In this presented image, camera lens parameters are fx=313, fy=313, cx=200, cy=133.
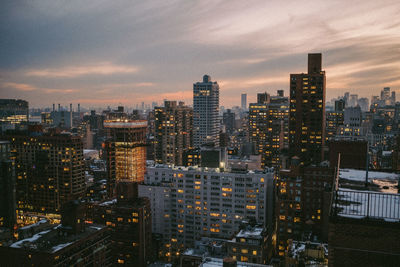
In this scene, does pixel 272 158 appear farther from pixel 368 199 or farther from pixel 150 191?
pixel 368 199

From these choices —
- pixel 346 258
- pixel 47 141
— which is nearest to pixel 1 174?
pixel 47 141

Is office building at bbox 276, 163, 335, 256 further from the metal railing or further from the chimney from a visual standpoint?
the metal railing

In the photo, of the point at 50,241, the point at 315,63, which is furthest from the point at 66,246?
the point at 315,63

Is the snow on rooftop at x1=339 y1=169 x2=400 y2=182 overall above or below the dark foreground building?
above

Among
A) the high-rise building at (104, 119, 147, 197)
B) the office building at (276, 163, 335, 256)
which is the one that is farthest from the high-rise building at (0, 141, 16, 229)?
the office building at (276, 163, 335, 256)

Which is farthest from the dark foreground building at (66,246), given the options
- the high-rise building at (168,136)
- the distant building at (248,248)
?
the high-rise building at (168,136)

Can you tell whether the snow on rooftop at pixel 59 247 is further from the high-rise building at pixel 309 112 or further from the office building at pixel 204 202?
the high-rise building at pixel 309 112
